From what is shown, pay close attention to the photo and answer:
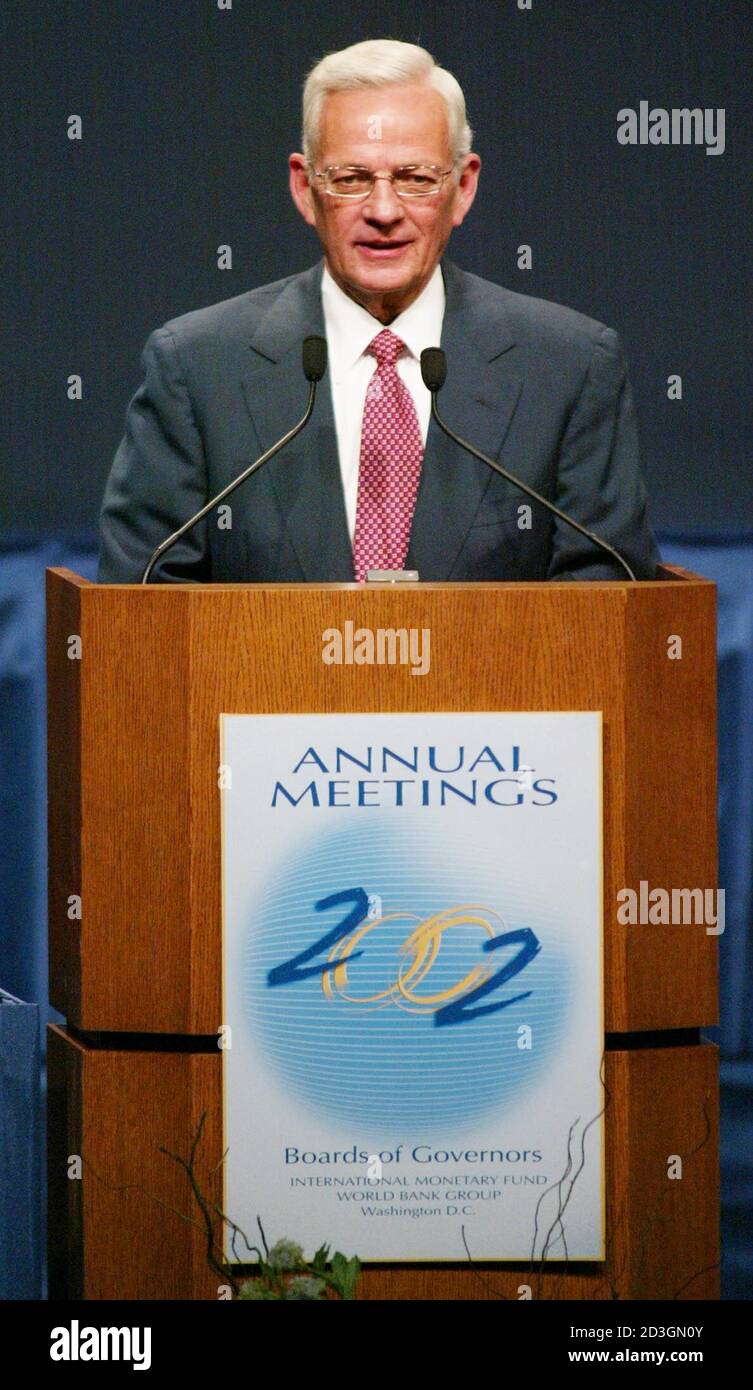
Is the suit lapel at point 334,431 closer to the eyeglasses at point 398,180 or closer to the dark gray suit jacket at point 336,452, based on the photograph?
the dark gray suit jacket at point 336,452

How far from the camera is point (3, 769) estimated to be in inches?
183

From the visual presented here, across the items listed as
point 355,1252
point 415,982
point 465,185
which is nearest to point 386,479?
point 465,185

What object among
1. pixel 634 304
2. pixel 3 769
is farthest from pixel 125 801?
pixel 634 304

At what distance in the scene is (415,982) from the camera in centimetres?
249

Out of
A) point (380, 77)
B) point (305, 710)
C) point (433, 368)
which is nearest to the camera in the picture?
point (305, 710)

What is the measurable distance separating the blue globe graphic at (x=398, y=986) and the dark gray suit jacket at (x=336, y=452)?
2.01 ft

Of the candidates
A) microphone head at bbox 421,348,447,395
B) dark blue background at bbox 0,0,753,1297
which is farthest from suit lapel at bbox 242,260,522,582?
dark blue background at bbox 0,0,753,1297

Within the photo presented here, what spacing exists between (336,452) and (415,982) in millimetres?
842

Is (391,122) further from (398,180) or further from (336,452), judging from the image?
(336,452)

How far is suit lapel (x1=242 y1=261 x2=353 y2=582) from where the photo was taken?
3037mm

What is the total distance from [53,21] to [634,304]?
1.21 m

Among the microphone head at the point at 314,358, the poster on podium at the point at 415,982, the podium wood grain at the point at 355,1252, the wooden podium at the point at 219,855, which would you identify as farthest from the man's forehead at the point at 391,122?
the podium wood grain at the point at 355,1252

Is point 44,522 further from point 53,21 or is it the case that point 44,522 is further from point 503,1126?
point 503,1126
